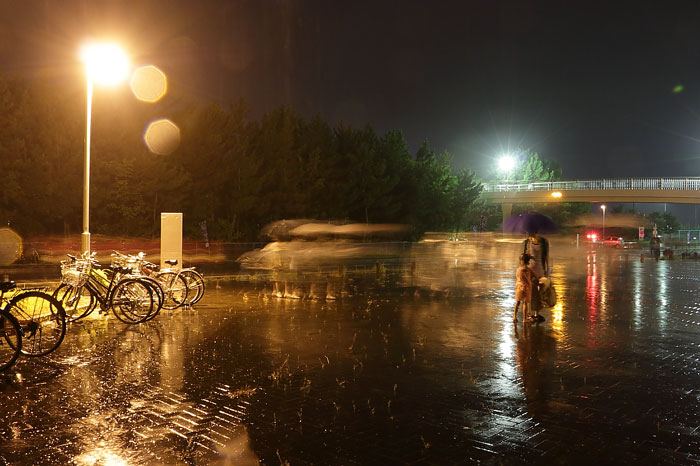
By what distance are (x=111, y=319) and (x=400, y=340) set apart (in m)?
5.84

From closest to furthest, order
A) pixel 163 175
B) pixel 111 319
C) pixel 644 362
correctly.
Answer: pixel 644 362
pixel 111 319
pixel 163 175

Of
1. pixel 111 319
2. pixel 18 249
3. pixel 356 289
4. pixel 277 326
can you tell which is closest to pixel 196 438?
pixel 277 326

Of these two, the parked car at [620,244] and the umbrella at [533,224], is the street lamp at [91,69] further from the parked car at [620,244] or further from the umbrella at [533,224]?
the parked car at [620,244]

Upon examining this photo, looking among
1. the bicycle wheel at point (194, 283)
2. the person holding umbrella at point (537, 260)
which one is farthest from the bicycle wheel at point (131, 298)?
Answer: the person holding umbrella at point (537, 260)

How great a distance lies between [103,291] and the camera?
1155cm

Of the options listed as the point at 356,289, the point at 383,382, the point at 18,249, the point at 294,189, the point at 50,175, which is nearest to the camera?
the point at 383,382

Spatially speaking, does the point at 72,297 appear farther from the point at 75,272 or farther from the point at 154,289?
the point at 154,289

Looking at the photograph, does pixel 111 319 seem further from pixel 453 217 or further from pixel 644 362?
pixel 453 217

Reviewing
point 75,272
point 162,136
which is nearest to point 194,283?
point 75,272

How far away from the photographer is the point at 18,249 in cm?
2764

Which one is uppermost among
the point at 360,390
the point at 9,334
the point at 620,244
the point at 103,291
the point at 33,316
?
the point at 620,244

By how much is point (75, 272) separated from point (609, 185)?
194 feet

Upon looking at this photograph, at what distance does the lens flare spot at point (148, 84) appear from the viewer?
35469 mm

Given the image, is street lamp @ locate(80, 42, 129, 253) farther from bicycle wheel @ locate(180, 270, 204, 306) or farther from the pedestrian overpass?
the pedestrian overpass
